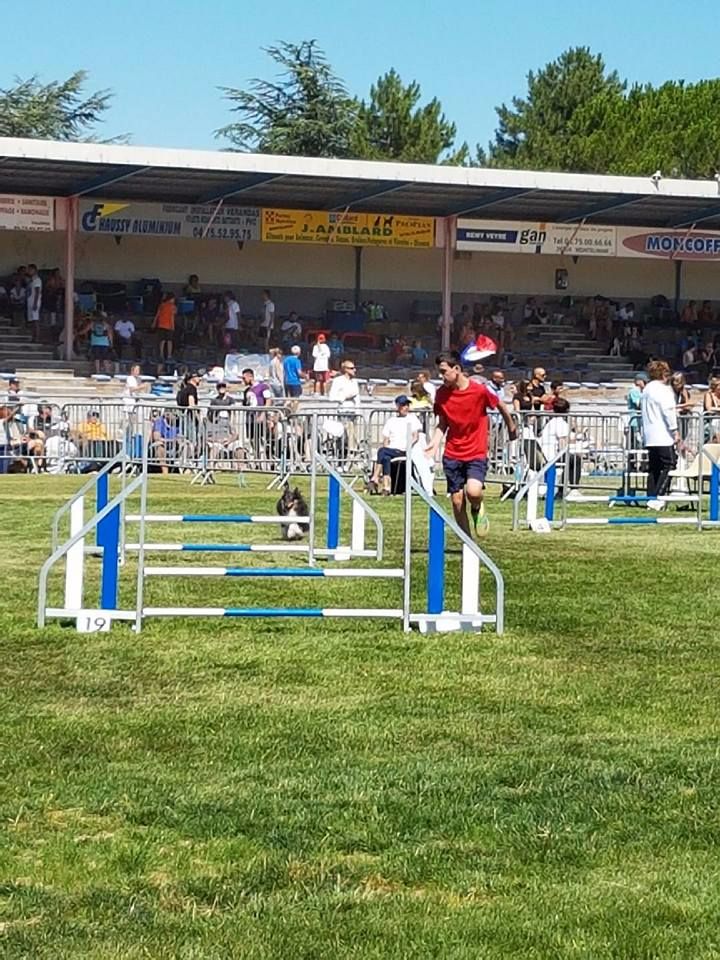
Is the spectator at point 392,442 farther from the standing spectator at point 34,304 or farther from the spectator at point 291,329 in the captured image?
the spectator at point 291,329

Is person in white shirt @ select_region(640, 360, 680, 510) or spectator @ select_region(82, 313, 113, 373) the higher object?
spectator @ select_region(82, 313, 113, 373)

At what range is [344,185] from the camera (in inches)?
1503

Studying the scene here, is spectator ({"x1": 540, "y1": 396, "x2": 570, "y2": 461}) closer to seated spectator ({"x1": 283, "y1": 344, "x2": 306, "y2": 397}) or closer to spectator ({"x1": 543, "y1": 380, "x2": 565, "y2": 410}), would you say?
spectator ({"x1": 543, "y1": 380, "x2": 565, "y2": 410})

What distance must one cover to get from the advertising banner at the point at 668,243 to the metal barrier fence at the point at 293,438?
18198mm

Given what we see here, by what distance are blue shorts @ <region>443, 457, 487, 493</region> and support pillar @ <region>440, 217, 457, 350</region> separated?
25.0 metres

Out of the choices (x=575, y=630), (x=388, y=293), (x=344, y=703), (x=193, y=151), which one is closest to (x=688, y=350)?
(x=388, y=293)

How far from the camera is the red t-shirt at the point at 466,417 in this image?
15.0 m

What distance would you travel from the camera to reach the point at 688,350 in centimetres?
4306

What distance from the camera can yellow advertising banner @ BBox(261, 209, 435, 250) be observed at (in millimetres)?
39906

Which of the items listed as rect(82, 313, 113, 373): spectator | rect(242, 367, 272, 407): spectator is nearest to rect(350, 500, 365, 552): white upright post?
rect(242, 367, 272, 407): spectator

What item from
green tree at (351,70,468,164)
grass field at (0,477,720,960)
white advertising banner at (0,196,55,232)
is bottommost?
grass field at (0,477,720,960)

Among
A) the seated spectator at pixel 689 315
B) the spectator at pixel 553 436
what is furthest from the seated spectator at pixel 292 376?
the seated spectator at pixel 689 315

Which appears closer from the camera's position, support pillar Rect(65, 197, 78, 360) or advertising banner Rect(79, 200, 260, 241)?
support pillar Rect(65, 197, 78, 360)

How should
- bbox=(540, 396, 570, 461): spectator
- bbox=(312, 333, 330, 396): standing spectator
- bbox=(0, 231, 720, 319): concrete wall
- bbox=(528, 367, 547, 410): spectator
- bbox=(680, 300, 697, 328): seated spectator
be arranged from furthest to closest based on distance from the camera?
1. bbox=(680, 300, 697, 328): seated spectator
2. bbox=(0, 231, 720, 319): concrete wall
3. bbox=(312, 333, 330, 396): standing spectator
4. bbox=(528, 367, 547, 410): spectator
5. bbox=(540, 396, 570, 461): spectator
